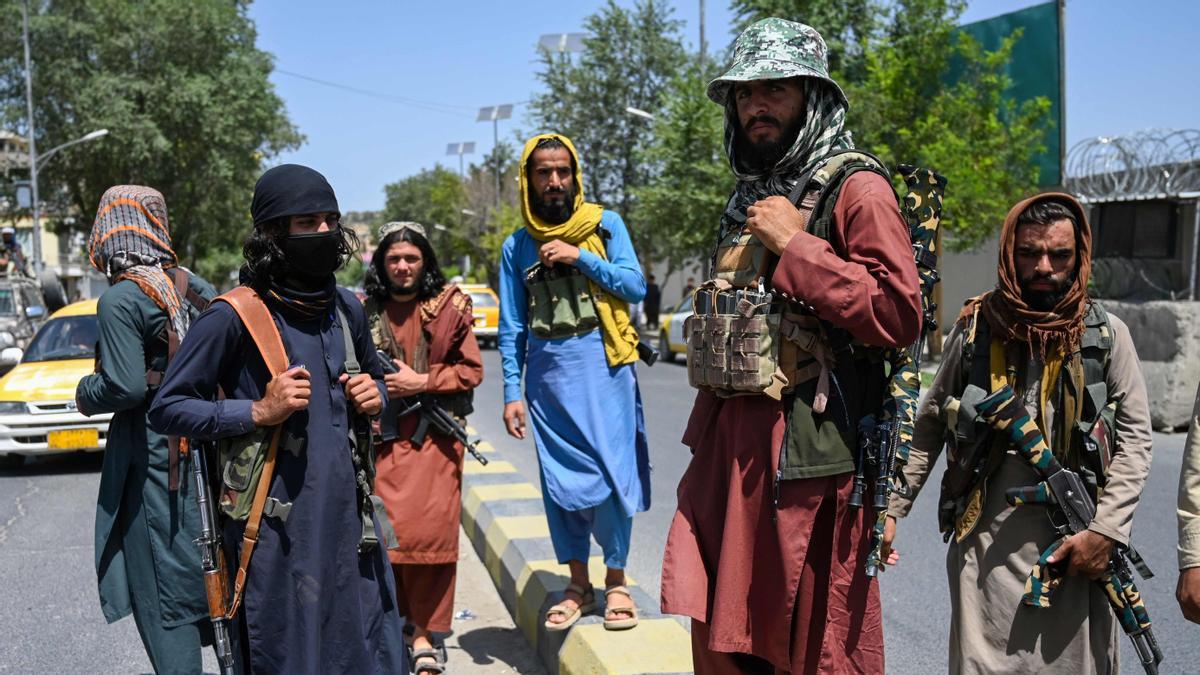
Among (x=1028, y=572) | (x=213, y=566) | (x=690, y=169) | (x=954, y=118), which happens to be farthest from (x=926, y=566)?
(x=690, y=169)

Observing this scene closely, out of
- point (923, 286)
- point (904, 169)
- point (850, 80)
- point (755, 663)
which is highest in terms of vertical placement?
point (850, 80)

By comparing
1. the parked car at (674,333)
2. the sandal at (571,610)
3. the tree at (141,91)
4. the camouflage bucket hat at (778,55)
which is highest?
the tree at (141,91)

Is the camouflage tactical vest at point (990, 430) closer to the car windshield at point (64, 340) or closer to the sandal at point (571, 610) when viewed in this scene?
the sandal at point (571, 610)

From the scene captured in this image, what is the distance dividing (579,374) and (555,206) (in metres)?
0.70

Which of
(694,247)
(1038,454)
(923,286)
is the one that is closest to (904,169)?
(923,286)

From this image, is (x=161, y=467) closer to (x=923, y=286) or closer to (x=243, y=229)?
(x=923, y=286)

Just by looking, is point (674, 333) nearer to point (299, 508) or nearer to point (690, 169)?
point (690, 169)

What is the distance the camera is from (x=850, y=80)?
22672 millimetres

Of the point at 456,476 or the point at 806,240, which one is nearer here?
the point at 806,240

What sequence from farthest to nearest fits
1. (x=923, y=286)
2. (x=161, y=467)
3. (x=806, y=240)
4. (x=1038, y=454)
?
(x=161, y=467) → (x=1038, y=454) → (x=923, y=286) → (x=806, y=240)

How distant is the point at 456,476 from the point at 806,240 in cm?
268

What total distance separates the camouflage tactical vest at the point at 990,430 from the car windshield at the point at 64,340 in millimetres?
9442

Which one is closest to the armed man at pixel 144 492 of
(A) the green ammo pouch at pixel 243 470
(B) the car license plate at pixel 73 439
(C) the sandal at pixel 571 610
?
(A) the green ammo pouch at pixel 243 470

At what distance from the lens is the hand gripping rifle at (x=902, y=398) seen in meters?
2.72
